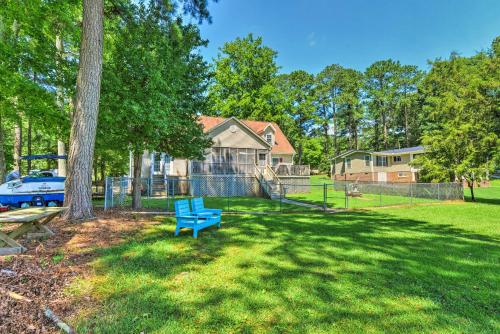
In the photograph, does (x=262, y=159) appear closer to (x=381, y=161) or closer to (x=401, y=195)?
(x=401, y=195)

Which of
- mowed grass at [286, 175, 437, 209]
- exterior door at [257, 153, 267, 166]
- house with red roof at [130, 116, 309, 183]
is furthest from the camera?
exterior door at [257, 153, 267, 166]

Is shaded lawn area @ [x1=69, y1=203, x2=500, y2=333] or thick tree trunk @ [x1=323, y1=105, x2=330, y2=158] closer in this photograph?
shaded lawn area @ [x1=69, y1=203, x2=500, y2=333]

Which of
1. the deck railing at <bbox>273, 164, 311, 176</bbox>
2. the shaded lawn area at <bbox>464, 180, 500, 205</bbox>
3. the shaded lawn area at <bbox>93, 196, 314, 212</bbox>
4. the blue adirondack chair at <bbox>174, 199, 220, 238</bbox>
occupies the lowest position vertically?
the shaded lawn area at <bbox>464, 180, 500, 205</bbox>

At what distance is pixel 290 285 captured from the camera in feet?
13.4

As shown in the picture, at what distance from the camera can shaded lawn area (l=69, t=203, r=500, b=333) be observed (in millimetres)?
3074

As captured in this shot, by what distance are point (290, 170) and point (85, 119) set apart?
18.9 metres

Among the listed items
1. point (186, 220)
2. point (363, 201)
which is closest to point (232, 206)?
point (186, 220)

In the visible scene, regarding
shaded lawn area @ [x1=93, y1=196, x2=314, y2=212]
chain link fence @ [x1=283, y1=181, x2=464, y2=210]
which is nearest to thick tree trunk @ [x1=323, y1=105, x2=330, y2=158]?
chain link fence @ [x1=283, y1=181, x2=464, y2=210]

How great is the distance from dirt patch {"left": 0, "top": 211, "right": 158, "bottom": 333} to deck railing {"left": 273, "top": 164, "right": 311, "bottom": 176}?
17733 mm

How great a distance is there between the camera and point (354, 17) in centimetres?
1997

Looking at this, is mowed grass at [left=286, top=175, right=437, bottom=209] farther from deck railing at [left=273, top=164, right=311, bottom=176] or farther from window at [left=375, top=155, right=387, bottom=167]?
window at [left=375, top=155, right=387, bottom=167]

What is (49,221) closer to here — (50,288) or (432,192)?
(50,288)

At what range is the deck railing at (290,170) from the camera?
23859 millimetres

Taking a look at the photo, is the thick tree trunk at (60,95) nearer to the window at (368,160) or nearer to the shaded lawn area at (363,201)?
the shaded lawn area at (363,201)
